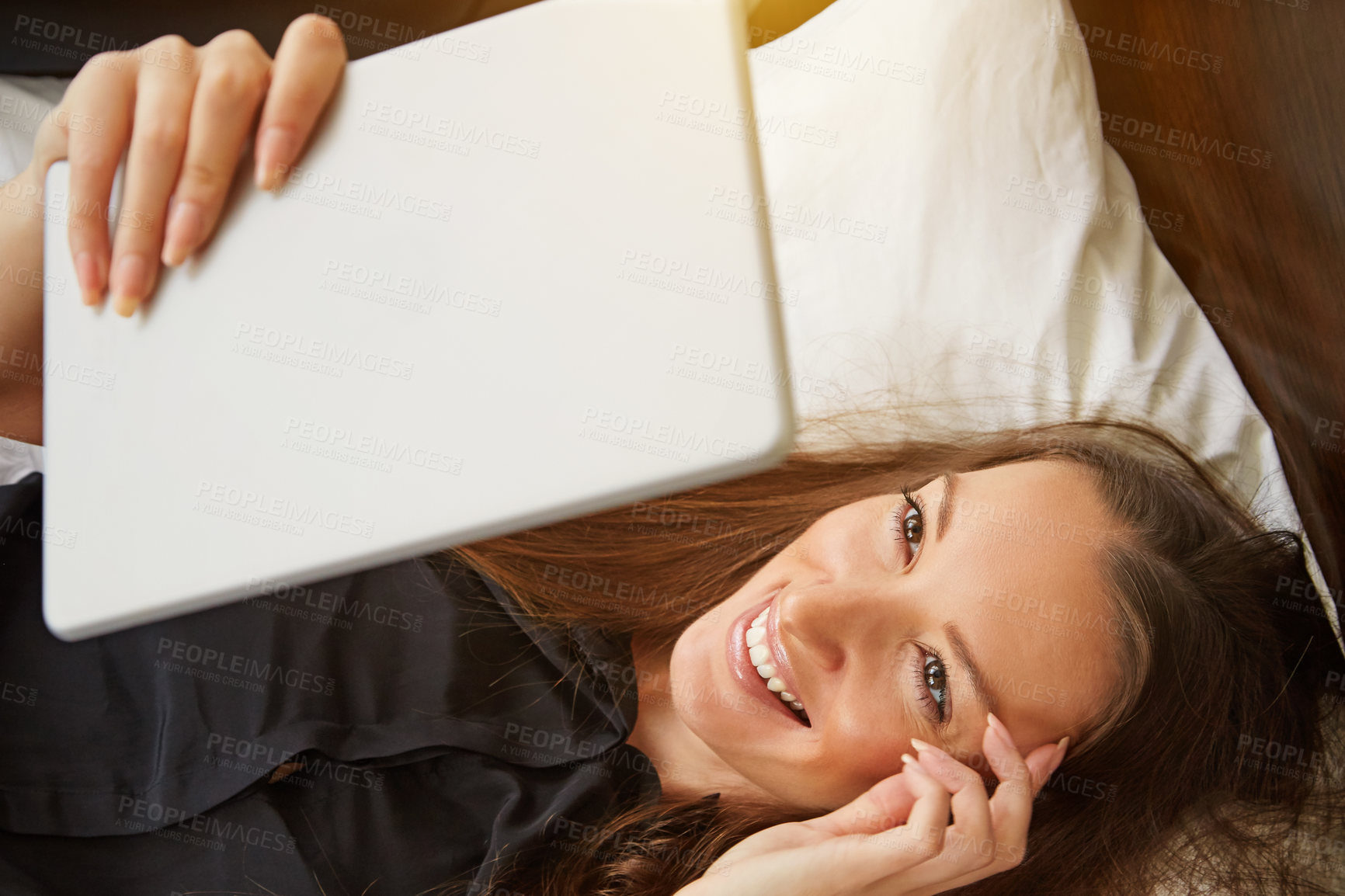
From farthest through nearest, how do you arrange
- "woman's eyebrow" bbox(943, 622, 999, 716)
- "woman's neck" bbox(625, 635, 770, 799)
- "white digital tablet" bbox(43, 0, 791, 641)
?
"woman's neck" bbox(625, 635, 770, 799)
"woman's eyebrow" bbox(943, 622, 999, 716)
"white digital tablet" bbox(43, 0, 791, 641)

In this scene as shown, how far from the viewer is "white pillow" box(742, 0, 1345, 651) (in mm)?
918

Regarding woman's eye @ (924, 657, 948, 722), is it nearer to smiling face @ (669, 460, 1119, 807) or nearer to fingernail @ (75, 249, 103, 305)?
smiling face @ (669, 460, 1119, 807)

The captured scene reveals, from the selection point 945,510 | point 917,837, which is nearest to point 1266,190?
point 945,510

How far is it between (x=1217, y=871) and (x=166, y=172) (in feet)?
3.53

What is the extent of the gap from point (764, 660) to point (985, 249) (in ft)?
1.79

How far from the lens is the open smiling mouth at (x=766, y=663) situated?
28.8 inches

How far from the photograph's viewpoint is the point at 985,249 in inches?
38.1

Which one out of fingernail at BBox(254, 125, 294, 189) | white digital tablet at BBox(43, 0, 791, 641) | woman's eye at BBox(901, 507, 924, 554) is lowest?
woman's eye at BBox(901, 507, 924, 554)

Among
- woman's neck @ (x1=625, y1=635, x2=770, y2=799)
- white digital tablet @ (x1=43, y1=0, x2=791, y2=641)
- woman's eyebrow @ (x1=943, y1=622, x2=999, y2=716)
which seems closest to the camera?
white digital tablet @ (x1=43, y1=0, x2=791, y2=641)

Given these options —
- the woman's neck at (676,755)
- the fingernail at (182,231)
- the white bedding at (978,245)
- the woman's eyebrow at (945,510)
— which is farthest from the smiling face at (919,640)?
the fingernail at (182,231)

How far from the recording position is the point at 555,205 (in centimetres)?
39

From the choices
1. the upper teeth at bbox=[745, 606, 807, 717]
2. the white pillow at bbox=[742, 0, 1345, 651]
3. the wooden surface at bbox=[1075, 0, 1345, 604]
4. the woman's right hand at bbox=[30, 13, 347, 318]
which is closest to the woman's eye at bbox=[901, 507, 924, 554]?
the upper teeth at bbox=[745, 606, 807, 717]

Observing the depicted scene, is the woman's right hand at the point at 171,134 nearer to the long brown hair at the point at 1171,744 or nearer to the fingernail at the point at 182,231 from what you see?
the fingernail at the point at 182,231

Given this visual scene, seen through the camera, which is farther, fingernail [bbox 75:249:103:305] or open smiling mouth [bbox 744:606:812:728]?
open smiling mouth [bbox 744:606:812:728]
